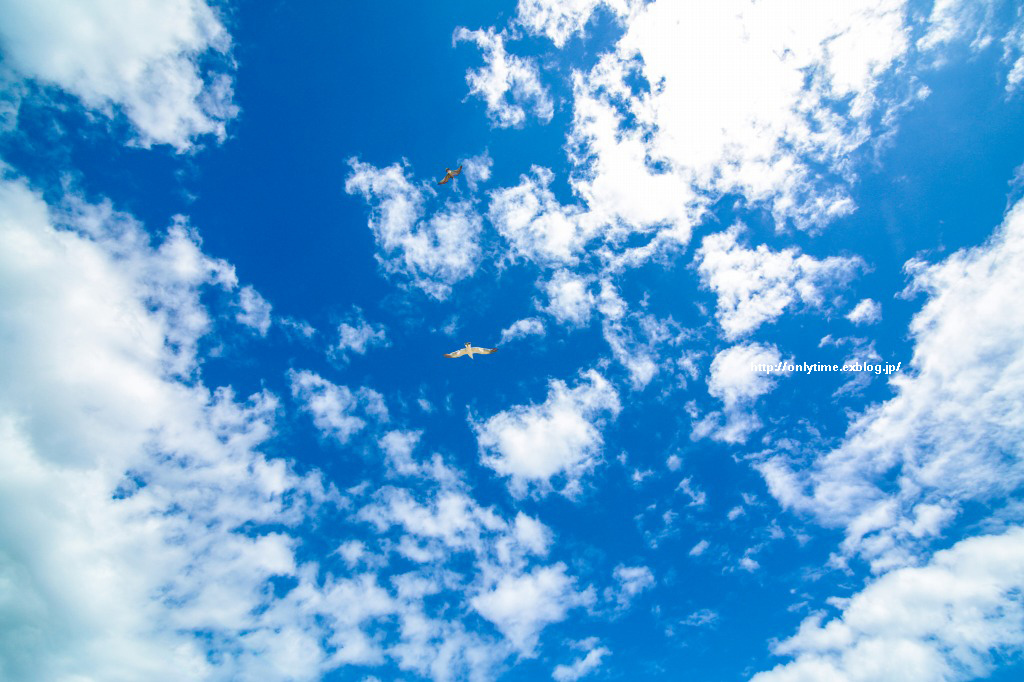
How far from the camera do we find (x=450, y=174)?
25688 millimetres

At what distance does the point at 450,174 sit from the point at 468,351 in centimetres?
2238

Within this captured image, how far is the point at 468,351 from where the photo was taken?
21.7 meters

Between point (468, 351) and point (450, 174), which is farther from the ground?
point (450, 174)

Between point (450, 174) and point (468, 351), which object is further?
point (450, 174)
